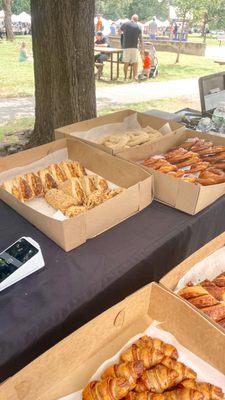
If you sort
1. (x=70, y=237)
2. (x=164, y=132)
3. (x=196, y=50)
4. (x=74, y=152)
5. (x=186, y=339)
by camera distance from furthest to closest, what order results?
(x=196, y=50) → (x=164, y=132) → (x=74, y=152) → (x=70, y=237) → (x=186, y=339)

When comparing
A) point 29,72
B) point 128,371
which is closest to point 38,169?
point 128,371

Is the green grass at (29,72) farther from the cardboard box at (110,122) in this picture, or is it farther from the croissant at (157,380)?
the croissant at (157,380)

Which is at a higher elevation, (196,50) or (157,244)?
(196,50)

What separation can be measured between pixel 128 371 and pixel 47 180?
1143 mm

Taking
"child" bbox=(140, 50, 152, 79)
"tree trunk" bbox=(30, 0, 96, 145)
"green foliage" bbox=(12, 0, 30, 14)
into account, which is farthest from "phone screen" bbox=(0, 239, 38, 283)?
"green foliage" bbox=(12, 0, 30, 14)

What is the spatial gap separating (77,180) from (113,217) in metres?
0.41

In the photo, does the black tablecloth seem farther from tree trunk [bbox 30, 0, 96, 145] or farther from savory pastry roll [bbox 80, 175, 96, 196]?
tree trunk [bbox 30, 0, 96, 145]

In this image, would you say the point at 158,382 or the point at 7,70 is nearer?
the point at 158,382

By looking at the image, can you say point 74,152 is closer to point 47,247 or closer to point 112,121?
point 112,121

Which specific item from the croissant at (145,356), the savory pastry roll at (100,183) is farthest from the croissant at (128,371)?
the savory pastry roll at (100,183)

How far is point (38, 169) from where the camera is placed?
203 cm

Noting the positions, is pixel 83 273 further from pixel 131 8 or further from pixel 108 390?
pixel 131 8

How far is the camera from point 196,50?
17641mm

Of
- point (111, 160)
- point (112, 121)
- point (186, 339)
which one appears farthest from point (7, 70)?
point (186, 339)
